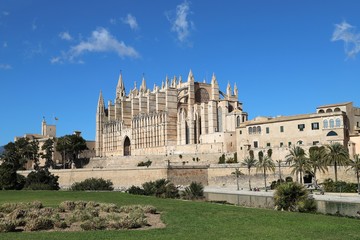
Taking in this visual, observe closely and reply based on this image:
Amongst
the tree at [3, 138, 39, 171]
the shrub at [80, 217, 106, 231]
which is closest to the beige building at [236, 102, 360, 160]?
the shrub at [80, 217, 106, 231]

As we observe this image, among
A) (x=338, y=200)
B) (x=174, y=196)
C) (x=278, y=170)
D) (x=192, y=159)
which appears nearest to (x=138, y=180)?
(x=192, y=159)

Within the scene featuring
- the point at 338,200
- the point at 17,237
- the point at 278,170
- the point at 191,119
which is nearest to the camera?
the point at 17,237

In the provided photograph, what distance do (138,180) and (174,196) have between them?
88.7ft

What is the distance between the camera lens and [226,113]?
7519 centimetres

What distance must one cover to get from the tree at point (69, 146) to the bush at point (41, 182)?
36.9m

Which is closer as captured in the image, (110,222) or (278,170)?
(110,222)

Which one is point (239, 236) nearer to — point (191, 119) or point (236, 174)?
point (236, 174)

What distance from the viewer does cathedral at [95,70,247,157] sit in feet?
242

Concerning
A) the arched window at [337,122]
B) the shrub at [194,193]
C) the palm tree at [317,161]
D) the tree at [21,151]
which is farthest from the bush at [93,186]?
the tree at [21,151]

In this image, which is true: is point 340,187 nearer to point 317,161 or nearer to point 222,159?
point 317,161

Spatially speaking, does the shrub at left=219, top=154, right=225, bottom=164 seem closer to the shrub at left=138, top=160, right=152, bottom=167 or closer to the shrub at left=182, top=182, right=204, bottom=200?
the shrub at left=138, top=160, right=152, bottom=167

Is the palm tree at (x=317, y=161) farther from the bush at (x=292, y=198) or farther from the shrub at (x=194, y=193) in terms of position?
the bush at (x=292, y=198)

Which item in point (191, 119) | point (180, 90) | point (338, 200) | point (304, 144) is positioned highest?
point (180, 90)

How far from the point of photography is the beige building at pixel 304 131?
178 ft
